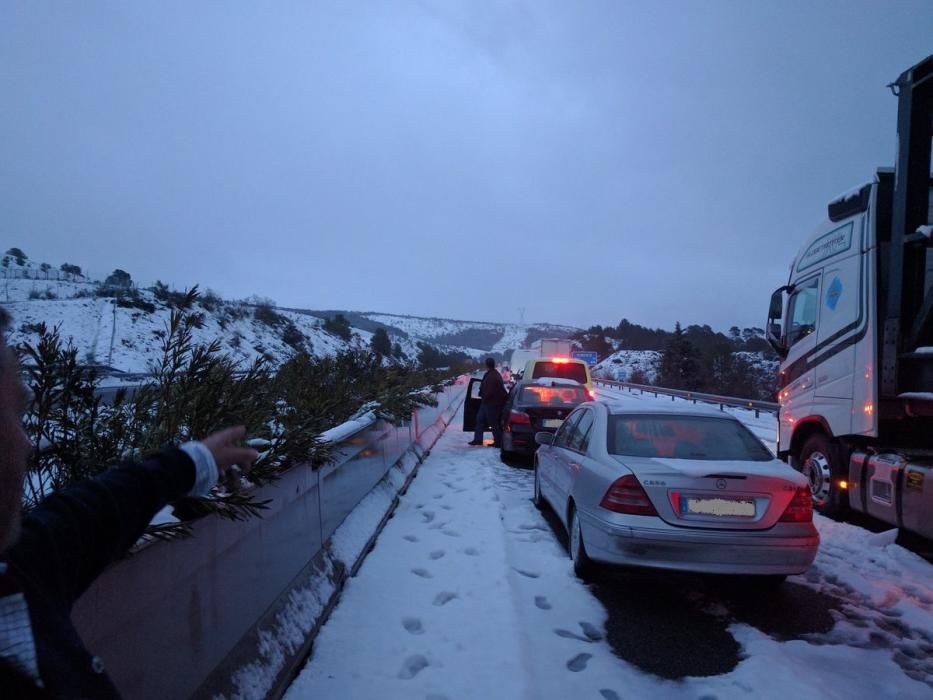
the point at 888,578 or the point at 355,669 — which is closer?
the point at 355,669

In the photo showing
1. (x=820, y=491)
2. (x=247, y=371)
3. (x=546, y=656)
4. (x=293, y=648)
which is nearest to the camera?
(x=293, y=648)

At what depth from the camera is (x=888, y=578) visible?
16.9 ft

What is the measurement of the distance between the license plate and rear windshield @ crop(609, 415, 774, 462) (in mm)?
550

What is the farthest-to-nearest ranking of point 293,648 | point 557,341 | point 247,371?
point 557,341 → point 247,371 → point 293,648

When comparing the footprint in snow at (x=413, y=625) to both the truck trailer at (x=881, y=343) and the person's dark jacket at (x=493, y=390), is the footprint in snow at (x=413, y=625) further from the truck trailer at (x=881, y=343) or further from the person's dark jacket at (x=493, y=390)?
the person's dark jacket at (x=493, y=390)

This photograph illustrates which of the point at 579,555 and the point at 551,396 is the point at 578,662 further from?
the point at 551,396

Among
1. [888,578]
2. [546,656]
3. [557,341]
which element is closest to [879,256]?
[888,578]

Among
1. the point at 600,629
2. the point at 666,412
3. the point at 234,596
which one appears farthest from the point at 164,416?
the point at 666,412

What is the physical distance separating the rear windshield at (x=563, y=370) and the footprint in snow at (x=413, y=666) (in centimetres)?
1284

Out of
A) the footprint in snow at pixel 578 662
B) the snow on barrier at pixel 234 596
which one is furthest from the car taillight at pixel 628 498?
the snow on barrier at pixel 234 596

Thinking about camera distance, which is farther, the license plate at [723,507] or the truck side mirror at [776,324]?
the truck side mirror at [776,324]

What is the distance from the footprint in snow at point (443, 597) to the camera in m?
4.27

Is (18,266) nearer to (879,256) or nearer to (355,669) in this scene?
(355,669)

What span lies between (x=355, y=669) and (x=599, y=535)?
216 centimetres
